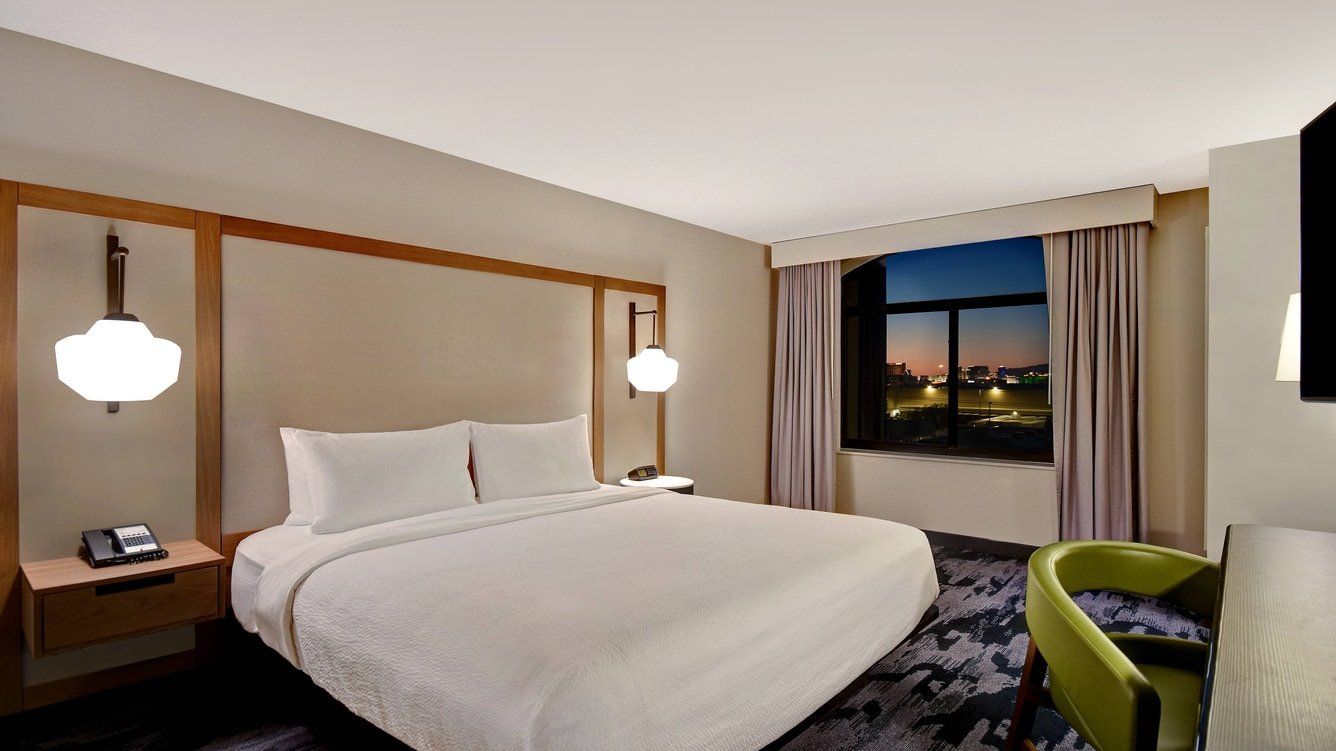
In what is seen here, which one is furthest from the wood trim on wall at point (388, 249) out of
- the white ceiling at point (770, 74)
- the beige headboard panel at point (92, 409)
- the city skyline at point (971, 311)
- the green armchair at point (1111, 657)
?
the green armchair at point (1111, 657)

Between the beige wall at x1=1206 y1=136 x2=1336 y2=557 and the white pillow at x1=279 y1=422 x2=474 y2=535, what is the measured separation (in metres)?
3.78

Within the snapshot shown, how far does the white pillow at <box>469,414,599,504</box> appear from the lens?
3.52 m

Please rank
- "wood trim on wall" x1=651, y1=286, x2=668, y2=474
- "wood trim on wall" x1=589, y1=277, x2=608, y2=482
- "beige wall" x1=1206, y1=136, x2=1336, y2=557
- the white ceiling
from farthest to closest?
"wood trim on wall" x1=651, y1=286, x2=668, y2=474, "wood trim on wall" x1=589, y1=277, x2=608, y2=482, "beige wall" x1=1206, y1=136, x2=1336, y2=557, the white ceiling

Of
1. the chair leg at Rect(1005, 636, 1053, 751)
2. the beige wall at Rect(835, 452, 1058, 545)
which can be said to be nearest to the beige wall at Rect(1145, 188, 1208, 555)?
the beige wall at Rect(835, 452, 1058, 545)

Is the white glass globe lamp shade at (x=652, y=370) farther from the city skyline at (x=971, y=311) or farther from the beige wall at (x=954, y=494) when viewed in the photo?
the city skyline at (x=971, y=311)

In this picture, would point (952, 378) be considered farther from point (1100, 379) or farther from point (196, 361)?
point (196, 361)

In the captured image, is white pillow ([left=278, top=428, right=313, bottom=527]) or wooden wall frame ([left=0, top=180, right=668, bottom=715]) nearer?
wooden wall frame ([left=0, top=180, right=668, bottom=715])

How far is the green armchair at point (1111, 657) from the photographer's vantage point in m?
1.13

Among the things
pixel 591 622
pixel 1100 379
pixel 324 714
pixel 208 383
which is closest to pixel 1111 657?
pixel 591 622

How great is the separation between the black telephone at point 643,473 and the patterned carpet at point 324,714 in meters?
2.00

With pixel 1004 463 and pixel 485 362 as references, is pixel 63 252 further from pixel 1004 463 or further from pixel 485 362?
pixel 1004 463

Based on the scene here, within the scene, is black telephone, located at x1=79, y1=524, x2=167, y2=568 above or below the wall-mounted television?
below

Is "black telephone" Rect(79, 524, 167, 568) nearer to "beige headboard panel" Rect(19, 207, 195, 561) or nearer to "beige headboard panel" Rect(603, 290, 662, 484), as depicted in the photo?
"beige headboard panel" Rect(19, 207, 195, 561)

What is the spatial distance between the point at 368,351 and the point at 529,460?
99cm
